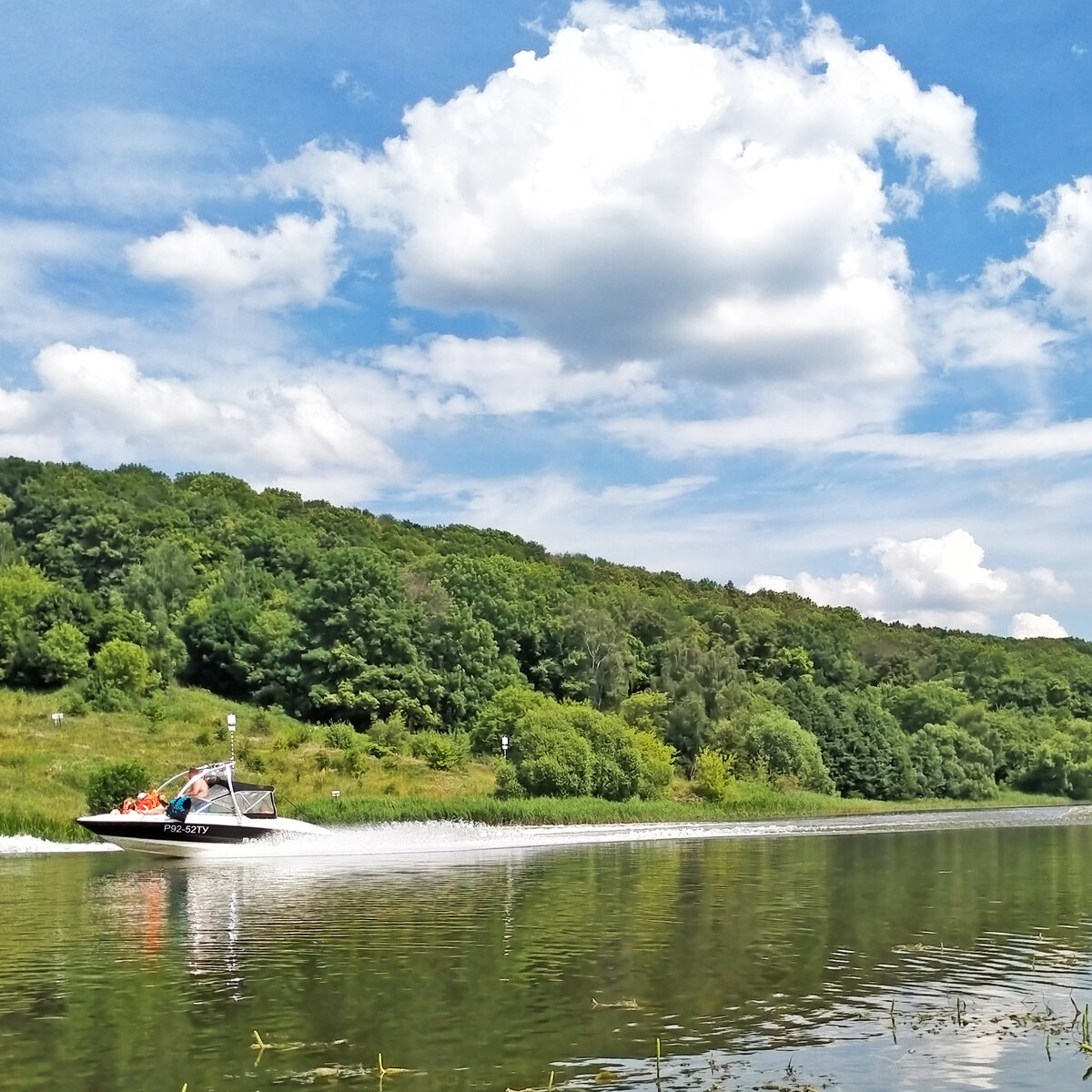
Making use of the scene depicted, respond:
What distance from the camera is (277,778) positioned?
7025 cm

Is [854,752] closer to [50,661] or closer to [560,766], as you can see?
[560,766]

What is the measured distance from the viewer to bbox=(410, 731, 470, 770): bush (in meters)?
84.6

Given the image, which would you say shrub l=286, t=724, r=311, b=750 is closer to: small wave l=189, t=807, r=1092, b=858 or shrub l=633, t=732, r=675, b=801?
shrub l=633, t=732, r=675, b=801

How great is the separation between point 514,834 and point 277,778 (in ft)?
59.9

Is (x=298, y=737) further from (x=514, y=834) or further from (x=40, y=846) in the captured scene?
(x=40, y=846)

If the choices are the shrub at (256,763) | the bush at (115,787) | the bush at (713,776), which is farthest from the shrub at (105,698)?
the bush at (713,776)

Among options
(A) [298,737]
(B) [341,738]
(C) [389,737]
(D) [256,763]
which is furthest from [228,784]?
(C) [389,737]

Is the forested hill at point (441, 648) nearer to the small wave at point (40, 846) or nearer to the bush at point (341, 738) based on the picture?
the bush at point (341, 738)

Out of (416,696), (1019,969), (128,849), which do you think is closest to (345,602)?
(416,696)

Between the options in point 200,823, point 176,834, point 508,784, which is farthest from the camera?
point 508,784

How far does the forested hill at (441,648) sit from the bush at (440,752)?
2603 millimetres

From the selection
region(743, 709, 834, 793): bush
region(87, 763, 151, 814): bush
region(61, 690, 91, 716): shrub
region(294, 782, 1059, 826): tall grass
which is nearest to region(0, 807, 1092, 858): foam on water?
region(294, 782, 1059, 826): tall grass

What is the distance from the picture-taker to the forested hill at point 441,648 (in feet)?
341

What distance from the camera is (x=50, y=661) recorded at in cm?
10306
